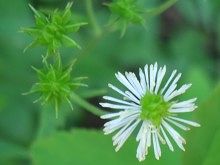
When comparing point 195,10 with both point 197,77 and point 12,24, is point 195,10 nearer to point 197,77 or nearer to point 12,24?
point 197,77

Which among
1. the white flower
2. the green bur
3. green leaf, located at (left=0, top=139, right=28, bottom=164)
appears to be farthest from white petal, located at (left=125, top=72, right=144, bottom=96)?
green leaf, located at (left=0, top=139, right=28, bottom=164)

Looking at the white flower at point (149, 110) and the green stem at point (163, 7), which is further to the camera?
the green stem at point (163, 7)

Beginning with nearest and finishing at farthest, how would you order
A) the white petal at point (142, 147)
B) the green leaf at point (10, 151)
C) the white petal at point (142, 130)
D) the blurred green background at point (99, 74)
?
the white petal at point (142, 147), the white petal at point (142, 130), the blurred green background at point (99, 74), the green leaf at point (10, 151)

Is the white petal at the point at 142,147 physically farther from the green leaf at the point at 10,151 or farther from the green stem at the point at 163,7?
the green leaf at the point at 10,151

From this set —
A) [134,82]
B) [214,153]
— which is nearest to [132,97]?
[134,82]

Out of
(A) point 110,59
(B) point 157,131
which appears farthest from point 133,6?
(A) point 110,59

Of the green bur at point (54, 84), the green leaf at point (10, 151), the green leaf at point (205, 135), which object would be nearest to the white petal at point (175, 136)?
the green leaf at point (205, 135)

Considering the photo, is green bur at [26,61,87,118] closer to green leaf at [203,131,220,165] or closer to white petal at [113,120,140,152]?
white petal at [113,120,140,152]
